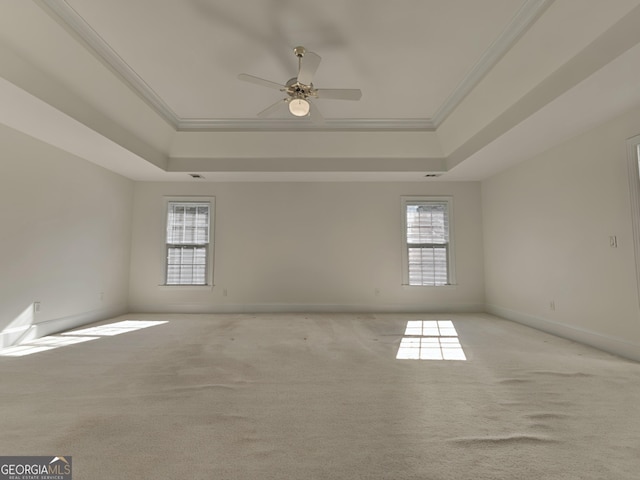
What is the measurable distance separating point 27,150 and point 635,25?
5.88 metres

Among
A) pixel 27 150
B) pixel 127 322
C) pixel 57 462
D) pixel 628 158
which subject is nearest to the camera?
pixel 57 462

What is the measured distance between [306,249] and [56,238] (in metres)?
3.61

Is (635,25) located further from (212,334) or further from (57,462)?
(212,334)

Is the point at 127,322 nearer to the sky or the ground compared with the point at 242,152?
nearer to the ground

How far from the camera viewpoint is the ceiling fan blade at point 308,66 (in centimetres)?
240

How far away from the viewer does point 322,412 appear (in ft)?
6.06

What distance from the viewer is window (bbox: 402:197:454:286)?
534 centimetres

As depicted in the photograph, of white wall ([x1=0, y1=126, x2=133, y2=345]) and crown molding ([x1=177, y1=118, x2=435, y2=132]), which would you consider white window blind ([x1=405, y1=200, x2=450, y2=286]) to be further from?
white wall ([x1=0, y1=126, x2=133, y2=345])

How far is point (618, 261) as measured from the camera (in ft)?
9.73

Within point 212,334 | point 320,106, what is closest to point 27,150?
point 212,334

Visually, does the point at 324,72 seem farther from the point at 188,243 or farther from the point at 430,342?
the point at 188,243

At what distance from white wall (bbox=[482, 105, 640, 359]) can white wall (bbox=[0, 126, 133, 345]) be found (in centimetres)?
655

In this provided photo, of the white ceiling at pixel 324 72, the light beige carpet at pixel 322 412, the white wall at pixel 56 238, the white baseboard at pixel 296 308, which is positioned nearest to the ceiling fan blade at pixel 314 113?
the white ceiling at pixel 324 72

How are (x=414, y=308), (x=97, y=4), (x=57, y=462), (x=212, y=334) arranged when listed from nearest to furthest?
1. (x=57, y=462)
2. (x=97, y=4)
3. (x=212, y=334)
4. (x=414, y=308)
